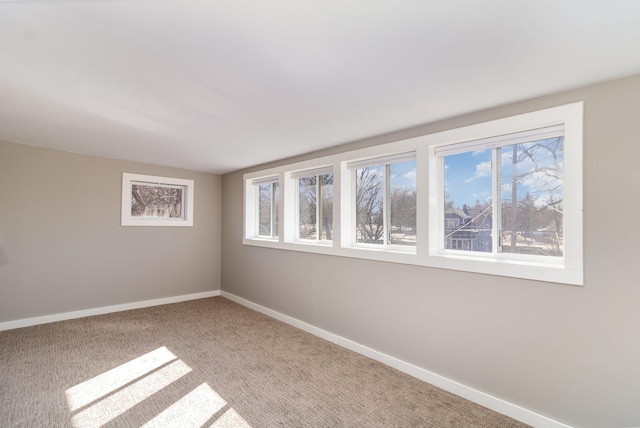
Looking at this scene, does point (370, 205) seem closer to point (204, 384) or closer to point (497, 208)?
point (497, 208)

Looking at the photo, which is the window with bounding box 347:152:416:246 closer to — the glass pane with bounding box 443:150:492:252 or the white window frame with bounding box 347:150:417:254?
the white window frame with bounding box 347:150:417:254

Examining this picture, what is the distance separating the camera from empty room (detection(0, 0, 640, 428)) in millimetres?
1419

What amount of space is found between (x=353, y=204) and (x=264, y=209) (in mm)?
1842

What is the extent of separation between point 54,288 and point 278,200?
3005mm

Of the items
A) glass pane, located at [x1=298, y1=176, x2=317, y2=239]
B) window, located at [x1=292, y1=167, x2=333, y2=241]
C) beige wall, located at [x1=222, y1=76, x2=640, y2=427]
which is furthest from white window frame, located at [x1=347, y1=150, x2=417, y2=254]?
glass pane, located at [x1=298, y1=176, x2=317, y2=239]

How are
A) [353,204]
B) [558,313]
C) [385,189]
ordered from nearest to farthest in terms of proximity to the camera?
[558,313], [385,189], [353,204]

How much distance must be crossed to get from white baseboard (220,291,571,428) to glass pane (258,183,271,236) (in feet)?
5.14

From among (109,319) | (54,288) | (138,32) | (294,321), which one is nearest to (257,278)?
(294,321)

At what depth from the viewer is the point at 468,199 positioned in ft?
8.17

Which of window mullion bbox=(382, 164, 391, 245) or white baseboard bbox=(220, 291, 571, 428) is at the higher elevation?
window mullion bbox=(382, 164, 391, 245)

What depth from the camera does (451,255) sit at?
2.52 m

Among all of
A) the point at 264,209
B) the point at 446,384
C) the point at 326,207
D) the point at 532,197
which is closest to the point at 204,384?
the point at 446,384

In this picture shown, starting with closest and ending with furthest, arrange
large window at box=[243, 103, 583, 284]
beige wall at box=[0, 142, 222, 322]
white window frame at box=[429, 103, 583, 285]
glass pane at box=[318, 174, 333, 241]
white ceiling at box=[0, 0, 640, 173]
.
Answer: white ceiling at box=[0, 0, 640, 173], white window frame at box=[429, 103, 583, 285], large window at box=[243, 103, 583, 284], beige wall at box=[0, 142, 222, 322], glass pane at box=[318, 174, 333, 241]

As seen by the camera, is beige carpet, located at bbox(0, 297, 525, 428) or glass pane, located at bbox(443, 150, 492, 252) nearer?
beige carpet, located at bbox(0, 297, 525, 428)
